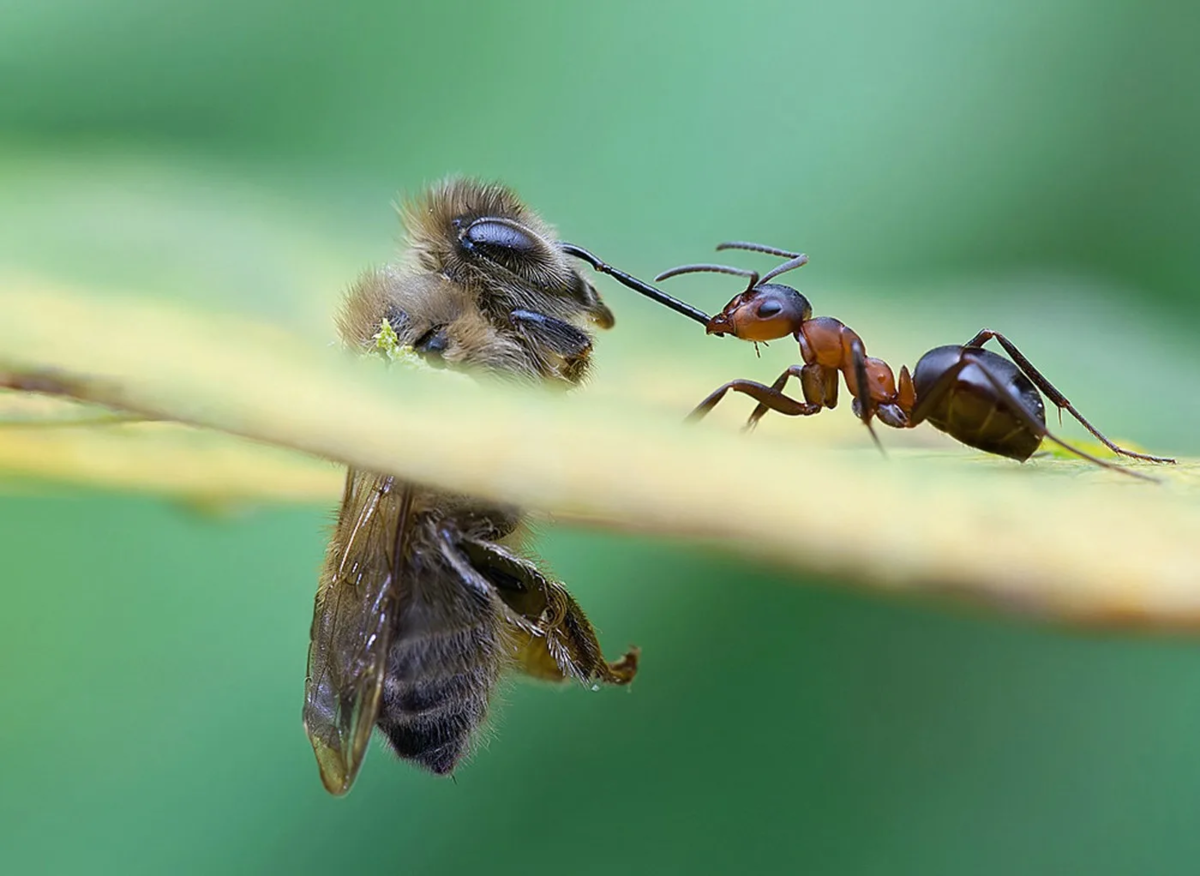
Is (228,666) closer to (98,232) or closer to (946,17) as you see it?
(98,232)

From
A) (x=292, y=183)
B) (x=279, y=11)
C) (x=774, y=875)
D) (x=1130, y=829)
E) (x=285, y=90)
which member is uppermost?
(x=279, y=11)

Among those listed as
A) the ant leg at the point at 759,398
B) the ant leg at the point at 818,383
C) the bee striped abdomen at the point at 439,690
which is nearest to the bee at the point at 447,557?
the bee striped abdomen at the point at 439,690

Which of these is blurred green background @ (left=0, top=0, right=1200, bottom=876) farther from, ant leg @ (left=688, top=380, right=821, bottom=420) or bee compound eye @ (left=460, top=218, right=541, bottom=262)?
bee compound eye @ (left=460, top=218, right=541, bottom=262)

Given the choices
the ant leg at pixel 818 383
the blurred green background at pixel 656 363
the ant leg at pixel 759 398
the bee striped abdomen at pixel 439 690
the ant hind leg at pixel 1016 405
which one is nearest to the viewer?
the ant hind leg at pixel 1016 405

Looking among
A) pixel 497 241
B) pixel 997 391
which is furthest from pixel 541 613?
pixel 997 391

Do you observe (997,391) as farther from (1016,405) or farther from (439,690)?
(439,690)

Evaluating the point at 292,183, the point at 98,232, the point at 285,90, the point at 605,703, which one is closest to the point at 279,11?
the point at 285,90

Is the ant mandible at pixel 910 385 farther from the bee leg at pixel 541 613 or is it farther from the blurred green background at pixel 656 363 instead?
the bee leg at pixel 541 613
